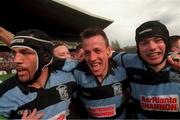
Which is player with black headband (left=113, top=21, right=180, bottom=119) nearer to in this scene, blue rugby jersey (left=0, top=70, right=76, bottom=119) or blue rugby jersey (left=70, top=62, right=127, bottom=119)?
blue rugby jersey (left=70, top=62, right=127, bottom=119)

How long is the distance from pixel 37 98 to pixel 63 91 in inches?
11.8

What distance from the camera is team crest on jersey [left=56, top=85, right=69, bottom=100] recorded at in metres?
2.98

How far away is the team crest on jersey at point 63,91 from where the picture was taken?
2980mm

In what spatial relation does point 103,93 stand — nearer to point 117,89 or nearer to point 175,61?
point 117,89

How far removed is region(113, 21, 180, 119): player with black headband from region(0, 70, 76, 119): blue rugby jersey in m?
0.73

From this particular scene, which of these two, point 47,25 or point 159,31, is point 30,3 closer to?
point 47,25

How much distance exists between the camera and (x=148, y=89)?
3.04 m

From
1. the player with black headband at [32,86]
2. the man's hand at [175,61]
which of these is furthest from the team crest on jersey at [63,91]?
the man's hand at [175,61]

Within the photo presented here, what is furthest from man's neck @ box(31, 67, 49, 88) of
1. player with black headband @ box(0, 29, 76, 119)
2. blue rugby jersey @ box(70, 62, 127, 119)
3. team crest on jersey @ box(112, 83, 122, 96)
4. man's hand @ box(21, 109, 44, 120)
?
team crest on jersey @ box(112, 83, 122, 96)

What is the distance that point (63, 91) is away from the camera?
302 centimetres

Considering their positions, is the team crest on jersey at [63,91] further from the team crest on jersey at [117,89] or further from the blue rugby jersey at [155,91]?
the blue rugby jersey at [155,91]

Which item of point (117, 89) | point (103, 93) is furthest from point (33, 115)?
point (117, 89)

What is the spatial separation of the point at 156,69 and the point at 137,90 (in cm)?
29

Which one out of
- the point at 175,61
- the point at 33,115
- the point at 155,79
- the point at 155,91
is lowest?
the point at 33,115
